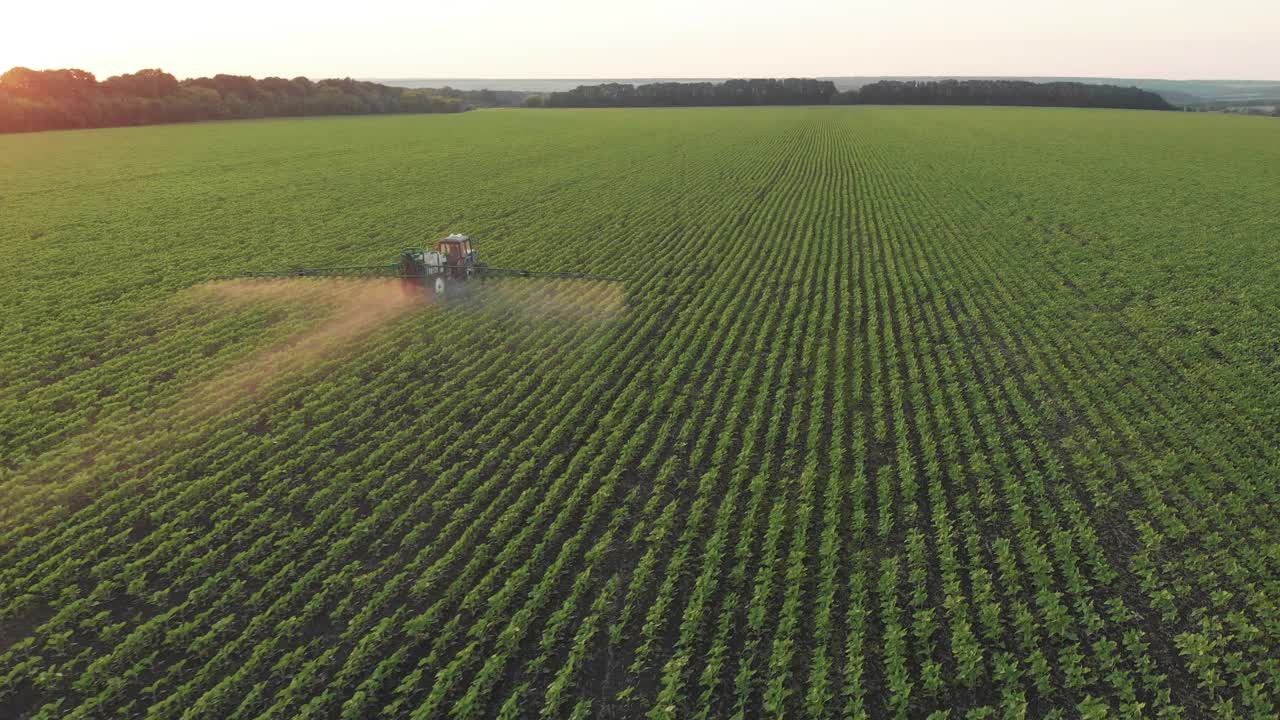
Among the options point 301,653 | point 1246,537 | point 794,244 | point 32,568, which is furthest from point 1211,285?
point 32,568

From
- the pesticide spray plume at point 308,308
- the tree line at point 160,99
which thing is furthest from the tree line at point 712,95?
the pesticide spray plume at point 308,308

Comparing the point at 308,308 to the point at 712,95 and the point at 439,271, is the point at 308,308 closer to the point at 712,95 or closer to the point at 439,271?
the point at 439,271

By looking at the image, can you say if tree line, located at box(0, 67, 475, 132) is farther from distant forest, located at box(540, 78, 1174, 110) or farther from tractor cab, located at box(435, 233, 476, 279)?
tractor cab, located at box(435, 233, 476, 279)

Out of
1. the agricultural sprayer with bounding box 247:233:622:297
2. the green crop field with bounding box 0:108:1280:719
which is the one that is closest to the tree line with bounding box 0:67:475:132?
the green crop field with bounding box 0:108:1280:719

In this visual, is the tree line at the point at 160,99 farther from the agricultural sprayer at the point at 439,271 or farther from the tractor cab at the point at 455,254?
the tractor cab at the point at 455,254

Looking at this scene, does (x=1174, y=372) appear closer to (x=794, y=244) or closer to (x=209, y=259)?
(x=794, y=244)

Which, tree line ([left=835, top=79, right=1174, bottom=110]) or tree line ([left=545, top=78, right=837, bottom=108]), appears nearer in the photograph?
tree line ([left=835, top=79, right=1174, bottom=110])
